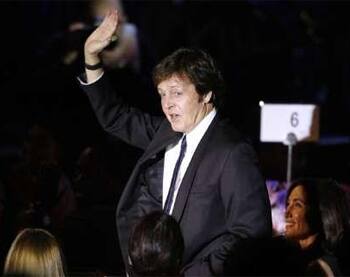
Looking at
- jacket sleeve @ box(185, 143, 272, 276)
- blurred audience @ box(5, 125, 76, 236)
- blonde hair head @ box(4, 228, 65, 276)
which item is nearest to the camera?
blonde hair head @ box(4, 228, 65, 276)

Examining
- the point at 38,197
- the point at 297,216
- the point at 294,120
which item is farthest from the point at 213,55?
the point at 297,216

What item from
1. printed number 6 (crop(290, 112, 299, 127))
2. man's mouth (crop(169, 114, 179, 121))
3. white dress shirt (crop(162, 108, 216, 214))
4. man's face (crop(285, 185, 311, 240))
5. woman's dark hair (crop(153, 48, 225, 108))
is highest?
woman's dark hair (crop(153, 48, 225, 108))

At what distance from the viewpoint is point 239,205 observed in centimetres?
352

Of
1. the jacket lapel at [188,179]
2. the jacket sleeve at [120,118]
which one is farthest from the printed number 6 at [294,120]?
the jacket lapel at [188,179]

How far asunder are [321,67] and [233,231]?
8.65m

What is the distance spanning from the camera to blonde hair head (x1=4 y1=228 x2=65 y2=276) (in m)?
3.27

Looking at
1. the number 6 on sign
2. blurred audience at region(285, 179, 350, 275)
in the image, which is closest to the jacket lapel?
blurred audience at region(285, 179, 350, 275)

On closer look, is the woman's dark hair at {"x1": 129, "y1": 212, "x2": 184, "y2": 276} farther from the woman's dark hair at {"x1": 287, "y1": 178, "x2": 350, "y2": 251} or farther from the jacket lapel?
the woman's dark hair at {"x1": 287, "y1": 178, "x2": 350, "y2": 251}

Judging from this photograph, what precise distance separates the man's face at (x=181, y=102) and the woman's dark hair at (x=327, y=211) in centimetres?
84

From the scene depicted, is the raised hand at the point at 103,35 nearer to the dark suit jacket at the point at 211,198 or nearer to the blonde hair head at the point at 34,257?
the dark suit jacket at the point at 211,198

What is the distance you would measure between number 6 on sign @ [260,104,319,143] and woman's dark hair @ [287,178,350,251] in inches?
82.5

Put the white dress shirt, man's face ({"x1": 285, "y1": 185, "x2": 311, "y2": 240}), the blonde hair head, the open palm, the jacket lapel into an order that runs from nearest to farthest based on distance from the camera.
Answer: the blonde hair head
the jacket lapel
the white dress shirt
the open palm
man's face ({"x1": 285, "y1": 185, "x2": 311, "y2": 240})

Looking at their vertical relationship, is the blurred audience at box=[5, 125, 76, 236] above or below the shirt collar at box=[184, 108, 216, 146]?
below

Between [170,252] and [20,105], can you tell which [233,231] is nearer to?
[170,252]
